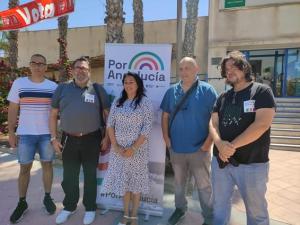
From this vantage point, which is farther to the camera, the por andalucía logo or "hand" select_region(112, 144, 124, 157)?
the por andalucía logo

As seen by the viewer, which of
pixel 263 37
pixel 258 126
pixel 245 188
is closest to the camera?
pixel 258 126

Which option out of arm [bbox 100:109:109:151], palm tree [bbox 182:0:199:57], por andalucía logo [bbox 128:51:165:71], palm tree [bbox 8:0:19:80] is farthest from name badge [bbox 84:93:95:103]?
A: palm tree [bbox 182:0:199:57]

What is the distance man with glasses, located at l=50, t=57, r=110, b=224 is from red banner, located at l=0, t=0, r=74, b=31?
5.40 metres

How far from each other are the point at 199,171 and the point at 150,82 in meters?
1.19

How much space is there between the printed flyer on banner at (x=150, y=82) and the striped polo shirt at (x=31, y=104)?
2.53 feet

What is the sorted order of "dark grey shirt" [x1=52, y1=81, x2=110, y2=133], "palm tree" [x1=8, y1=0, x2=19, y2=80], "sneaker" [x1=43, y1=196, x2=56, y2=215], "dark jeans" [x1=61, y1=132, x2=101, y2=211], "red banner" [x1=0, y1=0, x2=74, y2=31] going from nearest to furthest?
"dark grey shirt" [x1=52, y1=81, x2=110, y2=133] < "dark jeans" [x1=61, y1=132, x2=101, y2=211] < "sneaker" [x1=43, y1=196, x2=56, y2=215] < "red banner" [x1=0, y1=0, x2=74, y2=31] < "palm tree" [x1=8, y1=0, x2=19, y2=80]

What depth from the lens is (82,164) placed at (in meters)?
4.03

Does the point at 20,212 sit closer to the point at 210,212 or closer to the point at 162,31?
the point at 210,212

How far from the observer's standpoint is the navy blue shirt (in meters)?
3.60

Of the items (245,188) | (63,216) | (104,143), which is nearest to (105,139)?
(104,143)

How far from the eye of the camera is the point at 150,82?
412cm

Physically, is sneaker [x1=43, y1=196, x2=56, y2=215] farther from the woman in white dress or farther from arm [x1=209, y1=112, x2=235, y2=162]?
arm [x1=209, y1=112, x2=235, y2=162]

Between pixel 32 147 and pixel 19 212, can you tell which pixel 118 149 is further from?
pixel 19 212

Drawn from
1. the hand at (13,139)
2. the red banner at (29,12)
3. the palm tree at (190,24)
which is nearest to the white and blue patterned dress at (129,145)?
the hand at (13,139)
